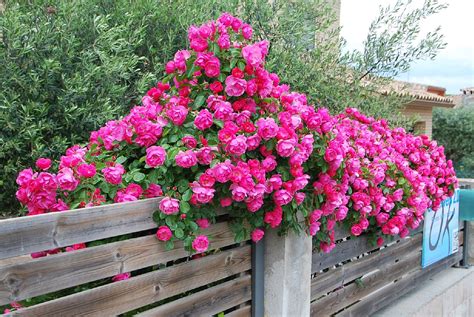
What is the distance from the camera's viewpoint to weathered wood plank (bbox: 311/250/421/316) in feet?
11.6

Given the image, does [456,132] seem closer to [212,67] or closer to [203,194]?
[212,67]

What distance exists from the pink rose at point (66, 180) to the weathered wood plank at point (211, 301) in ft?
2.20

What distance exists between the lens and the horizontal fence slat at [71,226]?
176 centimetres

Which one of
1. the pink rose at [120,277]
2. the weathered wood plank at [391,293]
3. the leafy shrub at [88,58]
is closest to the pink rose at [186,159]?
the pink rose at [120,277]

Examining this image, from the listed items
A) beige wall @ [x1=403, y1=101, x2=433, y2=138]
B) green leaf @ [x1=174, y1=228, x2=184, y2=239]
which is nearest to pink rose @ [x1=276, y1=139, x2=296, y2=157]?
green leaf @ [x1=174, y1=228, x2=184, y2=239]

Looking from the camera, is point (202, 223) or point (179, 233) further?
point (202, 223)

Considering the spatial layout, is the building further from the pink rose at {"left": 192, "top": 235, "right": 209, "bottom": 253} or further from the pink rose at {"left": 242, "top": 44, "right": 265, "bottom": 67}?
the pink rose at {"left": 192, "top": 235, "right": 209, "bottom": 253}

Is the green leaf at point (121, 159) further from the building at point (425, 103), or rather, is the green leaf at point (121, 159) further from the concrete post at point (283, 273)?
the building at point (425, 103)

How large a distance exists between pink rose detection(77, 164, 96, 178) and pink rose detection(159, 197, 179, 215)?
1.23 feet

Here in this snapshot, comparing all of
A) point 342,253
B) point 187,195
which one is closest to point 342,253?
point 342,253

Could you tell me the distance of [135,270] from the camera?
233 centimetres

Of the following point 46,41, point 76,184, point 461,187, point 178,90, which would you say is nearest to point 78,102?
point 46,41

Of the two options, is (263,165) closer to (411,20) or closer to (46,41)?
(46,41)

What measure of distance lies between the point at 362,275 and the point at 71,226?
2.65m
